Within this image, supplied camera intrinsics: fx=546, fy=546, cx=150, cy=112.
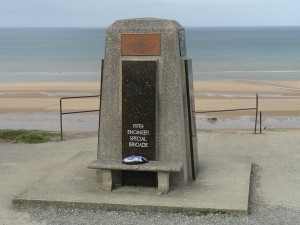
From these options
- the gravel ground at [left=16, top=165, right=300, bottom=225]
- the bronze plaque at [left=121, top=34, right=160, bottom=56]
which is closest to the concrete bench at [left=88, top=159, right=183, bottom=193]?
the gravel ground at [left=16, top=165, right=300, bottom=225]

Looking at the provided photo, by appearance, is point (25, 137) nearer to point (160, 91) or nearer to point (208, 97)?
point (160, 91)

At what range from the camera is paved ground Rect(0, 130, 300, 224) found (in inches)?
280

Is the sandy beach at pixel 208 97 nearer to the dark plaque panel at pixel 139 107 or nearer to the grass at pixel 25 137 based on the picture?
the grass at pixel 25 137

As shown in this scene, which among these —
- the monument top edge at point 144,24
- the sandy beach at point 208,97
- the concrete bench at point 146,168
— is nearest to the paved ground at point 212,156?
the concrete bench at point 146,168

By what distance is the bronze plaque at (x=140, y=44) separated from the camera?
7.90m

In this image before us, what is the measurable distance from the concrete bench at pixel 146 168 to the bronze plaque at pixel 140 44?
5.30 feet

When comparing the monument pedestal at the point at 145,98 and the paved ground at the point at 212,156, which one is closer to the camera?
the paved ground at the point at 212,156

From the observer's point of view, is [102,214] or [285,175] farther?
[285,175]

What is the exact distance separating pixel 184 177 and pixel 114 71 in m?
1.90

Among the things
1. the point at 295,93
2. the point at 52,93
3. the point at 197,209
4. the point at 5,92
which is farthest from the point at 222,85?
the point at 197,209

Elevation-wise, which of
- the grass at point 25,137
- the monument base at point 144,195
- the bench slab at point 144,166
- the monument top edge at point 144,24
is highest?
the monument top edge at point 144,24

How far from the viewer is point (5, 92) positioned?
97.3ft

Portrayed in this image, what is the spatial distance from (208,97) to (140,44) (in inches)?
741

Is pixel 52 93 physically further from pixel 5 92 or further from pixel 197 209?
pixel 197 209
